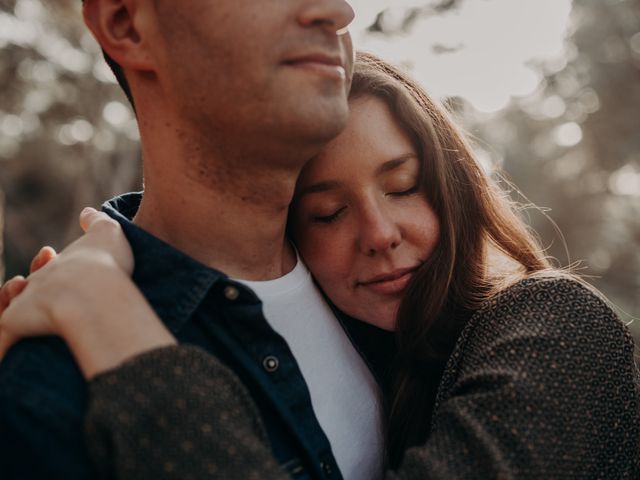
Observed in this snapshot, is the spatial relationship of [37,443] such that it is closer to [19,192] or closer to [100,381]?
[100,381]

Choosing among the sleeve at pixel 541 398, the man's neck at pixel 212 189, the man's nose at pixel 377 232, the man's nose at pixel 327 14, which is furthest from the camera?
the man's nose at pixel 377 232

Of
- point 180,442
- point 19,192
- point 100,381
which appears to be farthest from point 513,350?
point 19,192

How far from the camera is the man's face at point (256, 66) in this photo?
1.58 metres

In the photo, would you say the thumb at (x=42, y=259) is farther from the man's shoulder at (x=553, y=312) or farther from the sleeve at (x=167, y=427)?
the man's shoulder at (x=553, y=312)

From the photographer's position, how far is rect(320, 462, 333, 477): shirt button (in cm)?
155

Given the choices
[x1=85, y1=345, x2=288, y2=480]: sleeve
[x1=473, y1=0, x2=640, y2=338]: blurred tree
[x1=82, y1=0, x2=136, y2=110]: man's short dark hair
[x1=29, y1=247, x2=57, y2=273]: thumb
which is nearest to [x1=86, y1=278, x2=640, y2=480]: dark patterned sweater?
[x1=85, y1=345, x2=288, y2=480]: sleeve

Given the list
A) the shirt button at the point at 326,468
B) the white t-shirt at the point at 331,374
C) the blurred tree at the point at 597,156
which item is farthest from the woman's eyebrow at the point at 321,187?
the blurred tree at the point at 597,156

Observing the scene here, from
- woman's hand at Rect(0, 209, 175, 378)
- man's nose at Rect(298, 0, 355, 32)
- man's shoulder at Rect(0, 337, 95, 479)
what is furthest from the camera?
man's nose at Rect(298, 0, 355, 32)

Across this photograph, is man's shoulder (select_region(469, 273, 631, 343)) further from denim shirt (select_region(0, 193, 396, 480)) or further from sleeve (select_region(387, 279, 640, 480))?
denim shirt (select_region(0, 193, 396, 480))

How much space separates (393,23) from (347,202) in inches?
229

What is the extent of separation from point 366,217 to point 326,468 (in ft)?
2.50

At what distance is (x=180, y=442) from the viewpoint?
1144 mm

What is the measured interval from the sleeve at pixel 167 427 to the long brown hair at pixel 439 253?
0.83 metres

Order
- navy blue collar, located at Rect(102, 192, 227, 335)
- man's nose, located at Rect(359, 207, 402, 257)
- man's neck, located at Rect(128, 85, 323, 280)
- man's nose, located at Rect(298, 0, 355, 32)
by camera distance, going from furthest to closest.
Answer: man's nose, located at Rect(359, 207, 402, 257), man's neck, located at Rect(128, 85, 323, 280), man's nose, located at Rect(298, 0, 355, 32), navy blue collar, located at Rect(102, 192, 227, 335)
